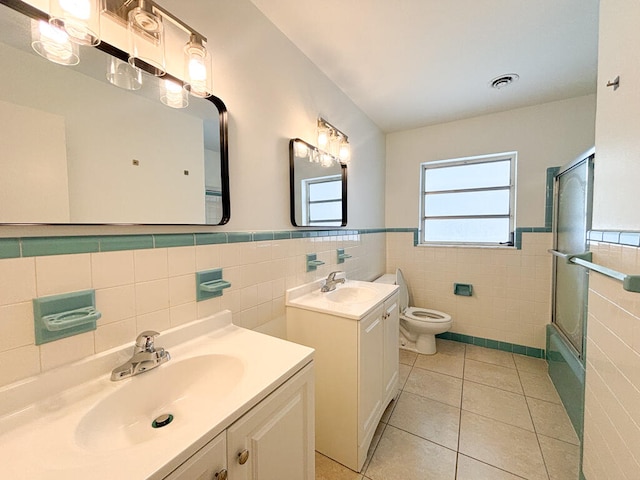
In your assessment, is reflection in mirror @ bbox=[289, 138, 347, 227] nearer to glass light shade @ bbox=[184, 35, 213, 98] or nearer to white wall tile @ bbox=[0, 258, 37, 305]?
glass light shade @ bbox=[184, 35, 213, 98]

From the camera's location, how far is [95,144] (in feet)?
2.52

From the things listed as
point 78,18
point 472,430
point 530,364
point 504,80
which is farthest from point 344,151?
point 530,364

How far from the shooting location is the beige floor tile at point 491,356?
231 centimetres

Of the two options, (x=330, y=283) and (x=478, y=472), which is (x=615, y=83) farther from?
(x=478, y=472)

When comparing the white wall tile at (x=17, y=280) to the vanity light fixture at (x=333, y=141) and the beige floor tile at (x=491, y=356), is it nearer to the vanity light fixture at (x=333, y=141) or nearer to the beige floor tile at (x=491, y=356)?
the vanity light fixture at (x=333, y=141)

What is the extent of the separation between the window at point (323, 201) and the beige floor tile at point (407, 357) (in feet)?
4.83

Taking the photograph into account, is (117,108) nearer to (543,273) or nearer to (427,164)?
(427,164)

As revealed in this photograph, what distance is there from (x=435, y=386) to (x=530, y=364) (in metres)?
1.05

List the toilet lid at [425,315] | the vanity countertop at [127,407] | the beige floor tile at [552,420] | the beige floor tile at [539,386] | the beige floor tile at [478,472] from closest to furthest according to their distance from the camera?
1. the vanity countertop at [127,407]
2. the beige floor tile at [478,472]
3. the beige floor tile at [552,420]
4. the beige floor tile at [539,386]
5. the toilet lid at [425,315]

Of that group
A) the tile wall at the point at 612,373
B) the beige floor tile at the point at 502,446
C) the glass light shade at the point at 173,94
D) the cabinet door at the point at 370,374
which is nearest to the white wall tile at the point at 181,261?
the glass light shade at the point at 173,94

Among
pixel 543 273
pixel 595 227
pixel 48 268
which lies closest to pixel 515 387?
pixel 543 273

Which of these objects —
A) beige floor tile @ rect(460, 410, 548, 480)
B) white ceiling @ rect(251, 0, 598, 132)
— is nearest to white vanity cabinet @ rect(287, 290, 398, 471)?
beige floor tile @ rect(460, 410, 548, 480)

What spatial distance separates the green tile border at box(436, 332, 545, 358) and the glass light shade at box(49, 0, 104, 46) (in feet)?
11.0

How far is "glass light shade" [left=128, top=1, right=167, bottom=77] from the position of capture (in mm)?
827
